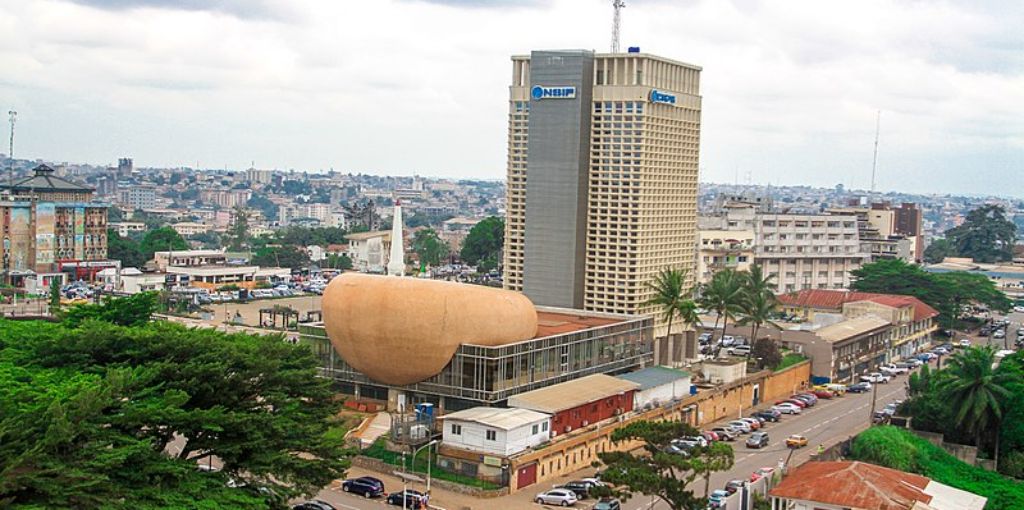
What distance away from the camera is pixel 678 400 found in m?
59.2

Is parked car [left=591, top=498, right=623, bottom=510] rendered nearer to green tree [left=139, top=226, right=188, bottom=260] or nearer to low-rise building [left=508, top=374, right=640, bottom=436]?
low-rise building [left=508, top=374, right=640, bottom=436]

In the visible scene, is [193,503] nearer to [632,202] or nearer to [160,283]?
[632,202]

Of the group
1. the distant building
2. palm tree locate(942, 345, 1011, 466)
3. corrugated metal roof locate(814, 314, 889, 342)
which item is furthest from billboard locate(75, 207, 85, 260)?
palm tree locate(942, 345, 1011, 466)

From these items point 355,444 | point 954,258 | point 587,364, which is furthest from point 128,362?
point 954,258

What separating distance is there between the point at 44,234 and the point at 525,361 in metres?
73.1

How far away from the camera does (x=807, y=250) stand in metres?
114

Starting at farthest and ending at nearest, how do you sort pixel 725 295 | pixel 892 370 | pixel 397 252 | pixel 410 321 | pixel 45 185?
pixel 45 185 < pixel 892 370 < pixel 725 295 < pixel 397 252 < pixel 410 321

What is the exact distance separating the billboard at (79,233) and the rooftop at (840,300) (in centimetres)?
6753

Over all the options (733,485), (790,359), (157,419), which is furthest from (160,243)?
(157,419)

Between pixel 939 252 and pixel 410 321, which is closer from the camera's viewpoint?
pixel 410 321

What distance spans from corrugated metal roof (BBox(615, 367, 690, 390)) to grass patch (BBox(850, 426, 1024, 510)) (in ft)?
33.8

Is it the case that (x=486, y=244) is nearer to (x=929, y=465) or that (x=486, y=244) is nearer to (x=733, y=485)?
(x=929, y=465)

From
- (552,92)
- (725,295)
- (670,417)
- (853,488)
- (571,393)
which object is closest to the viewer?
Result: (853,488)

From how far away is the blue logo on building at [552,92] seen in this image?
67.7m
